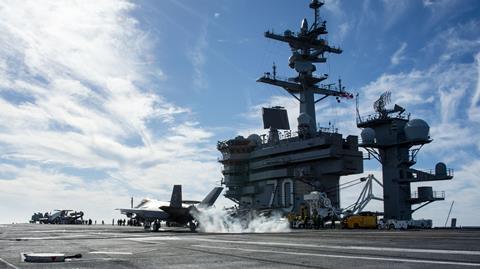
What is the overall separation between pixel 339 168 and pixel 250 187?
23.0 m

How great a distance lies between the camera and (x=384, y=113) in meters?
84.5

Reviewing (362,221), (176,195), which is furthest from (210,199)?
(362,221)

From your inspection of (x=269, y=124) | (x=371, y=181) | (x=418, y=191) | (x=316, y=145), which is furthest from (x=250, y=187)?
(x=418, y=191)

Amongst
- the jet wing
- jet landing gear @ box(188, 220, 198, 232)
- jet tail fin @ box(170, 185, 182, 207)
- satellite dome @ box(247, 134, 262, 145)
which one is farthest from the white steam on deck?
satellite dome @ box(247, 134, 262, 145)

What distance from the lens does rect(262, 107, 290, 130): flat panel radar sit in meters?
96.2

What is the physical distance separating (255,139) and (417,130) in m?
34.3

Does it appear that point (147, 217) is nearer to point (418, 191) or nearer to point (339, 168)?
point (339, 168)

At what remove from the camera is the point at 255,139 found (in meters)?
101

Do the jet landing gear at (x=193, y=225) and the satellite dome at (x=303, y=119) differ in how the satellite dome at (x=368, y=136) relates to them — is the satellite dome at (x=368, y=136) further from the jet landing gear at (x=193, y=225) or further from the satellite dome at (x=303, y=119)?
the jet landing gear at (x=193, y=225)

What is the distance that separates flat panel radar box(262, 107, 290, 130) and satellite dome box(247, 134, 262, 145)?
499 centimetres

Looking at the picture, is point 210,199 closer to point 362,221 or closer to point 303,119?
point 362,221

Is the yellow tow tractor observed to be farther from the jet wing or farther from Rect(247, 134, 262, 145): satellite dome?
Rect(247, 134, 262, 145): satellite dome

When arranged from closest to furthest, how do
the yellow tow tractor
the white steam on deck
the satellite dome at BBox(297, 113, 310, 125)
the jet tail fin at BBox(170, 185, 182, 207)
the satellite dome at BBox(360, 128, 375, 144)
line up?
the jet tail fin at BBox(170, 185, 182, 207), the white steam on deck, the yellow tow tractor, the satellite dome at BBox(360, 128, 375, 144), the satellite dome at BBox(297, 113, 310, 125)

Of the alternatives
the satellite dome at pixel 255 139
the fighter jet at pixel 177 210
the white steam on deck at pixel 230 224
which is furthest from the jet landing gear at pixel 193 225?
the satellite dome at pixel 255 139
